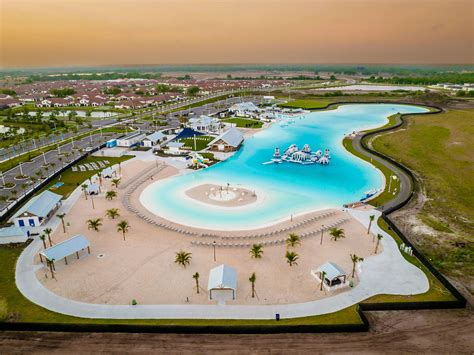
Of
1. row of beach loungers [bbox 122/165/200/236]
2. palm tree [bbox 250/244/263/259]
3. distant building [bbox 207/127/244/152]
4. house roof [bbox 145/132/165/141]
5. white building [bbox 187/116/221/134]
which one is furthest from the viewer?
white building [bbox 187/116/221/134]

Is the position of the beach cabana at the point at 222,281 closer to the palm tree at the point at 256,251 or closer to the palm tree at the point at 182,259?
the palm tree at the point at 182,259

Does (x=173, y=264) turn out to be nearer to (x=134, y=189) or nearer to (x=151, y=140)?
(x=134, y=189)

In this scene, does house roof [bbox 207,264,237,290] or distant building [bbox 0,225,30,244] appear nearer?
house roof [bbox 207,264,237,290]

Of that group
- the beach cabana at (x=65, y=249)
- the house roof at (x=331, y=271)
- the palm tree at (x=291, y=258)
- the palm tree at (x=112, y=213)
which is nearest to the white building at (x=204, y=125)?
the palm tree at (x=112, y=213)

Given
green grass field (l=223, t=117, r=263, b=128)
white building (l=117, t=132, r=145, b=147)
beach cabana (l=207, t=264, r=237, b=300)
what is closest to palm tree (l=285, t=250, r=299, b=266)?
beach cabana (l=207, t=264, r=237, b=300)

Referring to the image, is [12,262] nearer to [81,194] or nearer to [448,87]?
[81,194]

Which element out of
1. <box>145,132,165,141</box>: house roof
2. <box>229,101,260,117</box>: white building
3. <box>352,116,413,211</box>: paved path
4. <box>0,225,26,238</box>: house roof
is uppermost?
<box>229,101,260,117</box>: white building

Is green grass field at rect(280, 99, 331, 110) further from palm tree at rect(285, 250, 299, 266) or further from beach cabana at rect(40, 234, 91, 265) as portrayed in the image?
beach cabana at rect(40, 234, 91, 265)

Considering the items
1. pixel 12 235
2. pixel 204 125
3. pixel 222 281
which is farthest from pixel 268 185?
pixel 204 125
